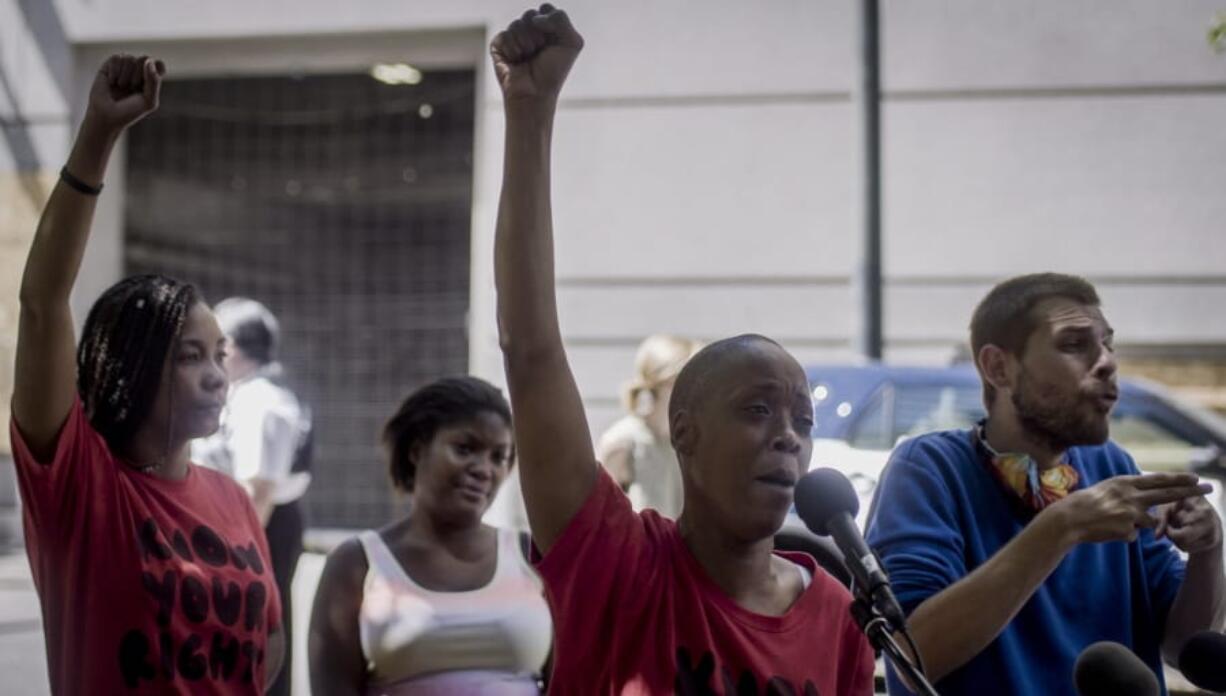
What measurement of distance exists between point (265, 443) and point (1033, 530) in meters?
3.85

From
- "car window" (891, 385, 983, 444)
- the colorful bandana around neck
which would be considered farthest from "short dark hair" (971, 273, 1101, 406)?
"car window" (891, 385, 983, 444)

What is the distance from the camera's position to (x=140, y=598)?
10.0 feet

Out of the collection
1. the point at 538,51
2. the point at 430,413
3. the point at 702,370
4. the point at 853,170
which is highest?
the point at 853,170

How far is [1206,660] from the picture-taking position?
266cm

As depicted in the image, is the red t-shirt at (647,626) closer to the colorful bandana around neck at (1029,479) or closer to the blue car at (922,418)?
the colorful bandana around neck at (1029,479)

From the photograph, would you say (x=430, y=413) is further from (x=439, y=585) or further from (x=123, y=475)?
(x=123, y=475)

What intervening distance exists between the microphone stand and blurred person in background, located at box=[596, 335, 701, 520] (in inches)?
167

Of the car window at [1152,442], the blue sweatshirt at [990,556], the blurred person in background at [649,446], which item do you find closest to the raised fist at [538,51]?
the blue sweatshirt at [990,556]

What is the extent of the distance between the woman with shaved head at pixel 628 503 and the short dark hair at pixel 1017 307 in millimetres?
657

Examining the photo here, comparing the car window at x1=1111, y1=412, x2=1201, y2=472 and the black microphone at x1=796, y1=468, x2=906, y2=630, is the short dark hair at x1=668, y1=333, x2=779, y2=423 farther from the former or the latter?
the car window at x1=1111, y1=412, x2=1201, y2=472

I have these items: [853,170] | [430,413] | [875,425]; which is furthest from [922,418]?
[430,413]

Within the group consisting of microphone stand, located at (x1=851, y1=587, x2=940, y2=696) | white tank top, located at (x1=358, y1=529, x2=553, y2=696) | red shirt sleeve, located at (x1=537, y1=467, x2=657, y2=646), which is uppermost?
red shirt sleeve, located at (x1=537, y1=467, x2=657, y2=646)

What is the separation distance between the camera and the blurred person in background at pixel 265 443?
6.03 m

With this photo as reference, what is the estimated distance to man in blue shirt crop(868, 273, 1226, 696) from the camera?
279 centimetres
